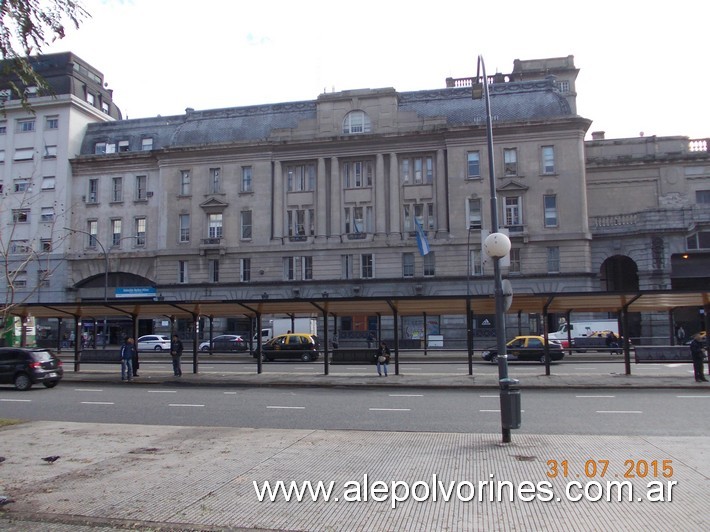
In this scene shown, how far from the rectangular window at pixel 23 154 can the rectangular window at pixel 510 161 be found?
4699 centimetres

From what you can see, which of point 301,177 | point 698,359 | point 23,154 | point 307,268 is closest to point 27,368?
point 698,359

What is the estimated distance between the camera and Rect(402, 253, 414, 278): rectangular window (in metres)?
51.6

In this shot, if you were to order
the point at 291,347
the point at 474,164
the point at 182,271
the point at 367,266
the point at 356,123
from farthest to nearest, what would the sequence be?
the point at 182,271, the point at 356,123, the point at 367,266, the point at 474,164, the point at 291,347

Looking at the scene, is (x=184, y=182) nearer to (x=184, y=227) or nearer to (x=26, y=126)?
(x=184, y=227)

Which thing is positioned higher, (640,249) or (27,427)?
(640,249)

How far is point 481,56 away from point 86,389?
18.2 m

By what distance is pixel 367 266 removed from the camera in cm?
5225

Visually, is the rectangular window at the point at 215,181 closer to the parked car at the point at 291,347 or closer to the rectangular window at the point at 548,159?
the parked car at the point at 291,347

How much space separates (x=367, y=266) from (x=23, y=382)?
3401cm

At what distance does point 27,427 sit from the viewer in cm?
1260

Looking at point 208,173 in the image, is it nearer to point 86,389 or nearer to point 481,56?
point 86,389

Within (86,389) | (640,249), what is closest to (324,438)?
(86,389)

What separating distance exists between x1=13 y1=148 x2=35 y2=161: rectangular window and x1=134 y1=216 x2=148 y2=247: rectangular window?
43.5ft

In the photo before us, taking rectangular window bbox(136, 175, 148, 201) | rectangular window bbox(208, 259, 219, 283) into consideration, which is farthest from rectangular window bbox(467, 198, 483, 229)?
rectangular window bbox(136, 175, 148, 201)
